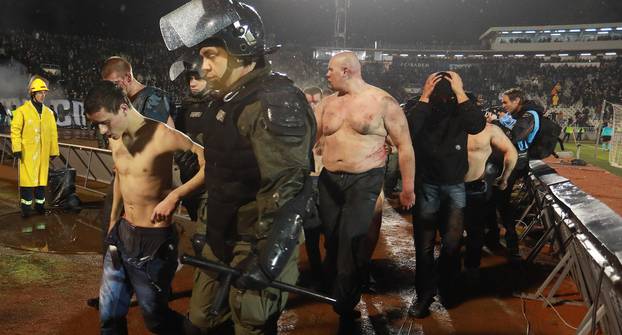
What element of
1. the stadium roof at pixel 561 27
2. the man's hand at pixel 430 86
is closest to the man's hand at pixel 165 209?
the man's hand at pixel 430 86

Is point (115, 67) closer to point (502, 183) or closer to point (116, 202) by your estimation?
point (116, 202)

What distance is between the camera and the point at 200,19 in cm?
232

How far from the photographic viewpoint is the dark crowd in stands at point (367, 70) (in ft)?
99.3

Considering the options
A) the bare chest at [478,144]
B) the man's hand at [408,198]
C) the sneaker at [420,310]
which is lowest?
the sneaker at [420,310]

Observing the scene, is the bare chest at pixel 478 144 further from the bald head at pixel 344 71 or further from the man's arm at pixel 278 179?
the man's arm at pixel 278 179

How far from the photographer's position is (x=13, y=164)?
12289 mm

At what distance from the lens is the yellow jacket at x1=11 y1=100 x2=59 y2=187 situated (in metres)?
7.21

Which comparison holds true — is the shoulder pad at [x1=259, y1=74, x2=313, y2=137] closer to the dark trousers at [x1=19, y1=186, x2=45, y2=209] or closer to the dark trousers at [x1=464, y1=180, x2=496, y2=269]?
the dark trousers at [x1=464, y1=180, x2=496, y2=269]

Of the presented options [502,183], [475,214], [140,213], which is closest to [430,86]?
[475,214]

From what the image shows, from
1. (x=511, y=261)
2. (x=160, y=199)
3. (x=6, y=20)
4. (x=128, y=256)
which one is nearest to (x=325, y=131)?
(x=160, y=199)

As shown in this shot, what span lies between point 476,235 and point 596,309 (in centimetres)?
251

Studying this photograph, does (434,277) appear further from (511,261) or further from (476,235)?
(511,261)

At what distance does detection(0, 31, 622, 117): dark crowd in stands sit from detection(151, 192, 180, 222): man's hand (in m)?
26.8

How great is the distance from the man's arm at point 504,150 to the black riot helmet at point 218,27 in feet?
12.4
